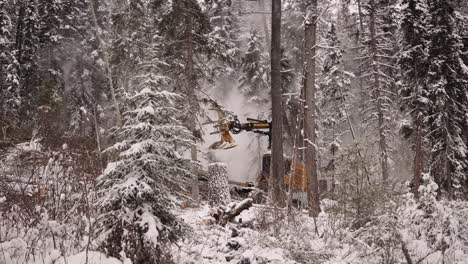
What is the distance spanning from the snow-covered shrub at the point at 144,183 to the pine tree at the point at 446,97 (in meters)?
14.7

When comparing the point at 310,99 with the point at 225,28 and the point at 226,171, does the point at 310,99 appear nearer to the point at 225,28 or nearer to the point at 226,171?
the point at 226,171

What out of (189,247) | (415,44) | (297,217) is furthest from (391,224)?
(415,44)

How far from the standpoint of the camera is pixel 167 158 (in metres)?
5.68

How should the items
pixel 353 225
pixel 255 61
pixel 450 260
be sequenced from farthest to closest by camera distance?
1. pixel 255 61
2. pixel 353 225
3. pixel 450 260

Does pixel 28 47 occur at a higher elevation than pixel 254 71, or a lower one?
higher

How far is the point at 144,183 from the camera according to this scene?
5312mm

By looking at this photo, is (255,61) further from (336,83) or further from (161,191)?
(161,191)

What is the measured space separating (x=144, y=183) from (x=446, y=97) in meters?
15.9

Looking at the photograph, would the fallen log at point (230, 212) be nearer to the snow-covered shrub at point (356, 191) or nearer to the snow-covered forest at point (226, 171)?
the snow-covered forest at point (226, 171)

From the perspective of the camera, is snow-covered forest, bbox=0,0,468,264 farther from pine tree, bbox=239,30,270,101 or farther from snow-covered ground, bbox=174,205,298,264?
pine tree, bbox=239,30,270,101

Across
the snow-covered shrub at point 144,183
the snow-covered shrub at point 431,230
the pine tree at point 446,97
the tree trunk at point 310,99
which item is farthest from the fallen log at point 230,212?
the pine tree at point 446,97

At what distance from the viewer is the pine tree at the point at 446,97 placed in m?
17.2

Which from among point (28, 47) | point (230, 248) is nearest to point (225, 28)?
point (28, 47)

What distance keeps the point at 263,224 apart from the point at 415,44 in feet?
44.7
